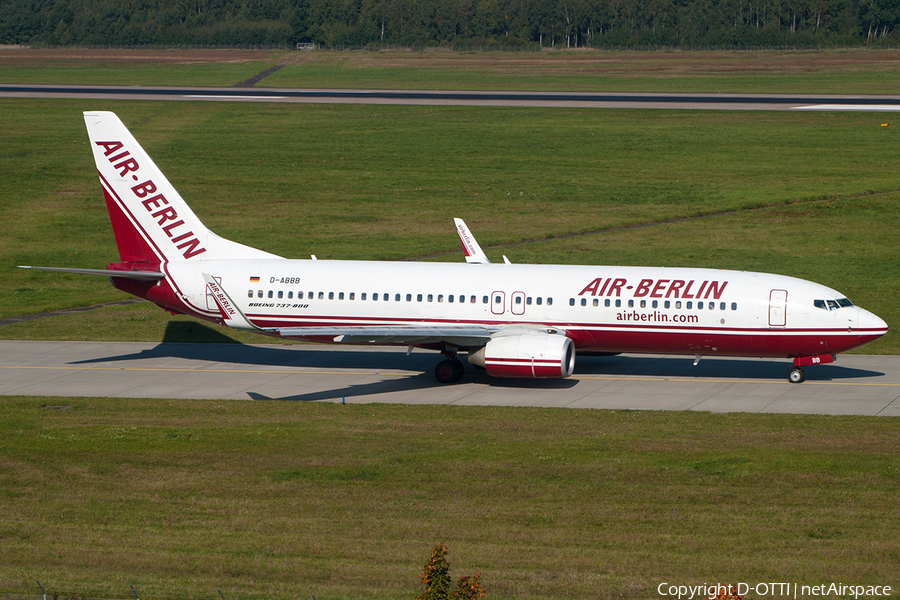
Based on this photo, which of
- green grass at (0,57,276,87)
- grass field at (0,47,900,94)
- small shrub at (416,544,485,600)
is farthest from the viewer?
green grass at (0,57,276,87)

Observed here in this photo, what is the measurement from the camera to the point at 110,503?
85.6 ft

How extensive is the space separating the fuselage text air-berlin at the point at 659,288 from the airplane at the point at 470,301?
4cm

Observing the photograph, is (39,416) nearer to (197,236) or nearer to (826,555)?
(197,236)

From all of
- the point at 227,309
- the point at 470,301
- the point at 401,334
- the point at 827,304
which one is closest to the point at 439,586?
the point at 401,334

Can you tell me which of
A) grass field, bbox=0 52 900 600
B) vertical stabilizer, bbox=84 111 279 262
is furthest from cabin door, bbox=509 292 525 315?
vertical stabilizer, bbox=84 111 279 262

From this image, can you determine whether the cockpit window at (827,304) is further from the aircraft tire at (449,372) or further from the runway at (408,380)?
the aircraft tire at (449,372)

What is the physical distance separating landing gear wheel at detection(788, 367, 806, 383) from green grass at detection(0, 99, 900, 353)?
682 centimetres

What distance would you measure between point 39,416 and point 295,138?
Answer: 220ft

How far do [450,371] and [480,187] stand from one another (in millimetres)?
41491

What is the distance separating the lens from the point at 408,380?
4072 centimetres

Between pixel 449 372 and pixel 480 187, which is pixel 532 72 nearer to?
pixel 480 187

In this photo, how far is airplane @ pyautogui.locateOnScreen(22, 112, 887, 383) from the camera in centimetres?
3747

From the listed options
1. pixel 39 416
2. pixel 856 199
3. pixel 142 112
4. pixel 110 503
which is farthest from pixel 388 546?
pixel 142 112

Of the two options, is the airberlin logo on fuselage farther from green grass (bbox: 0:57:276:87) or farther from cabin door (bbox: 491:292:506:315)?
green grass (bbox: 0:57:276:87)
